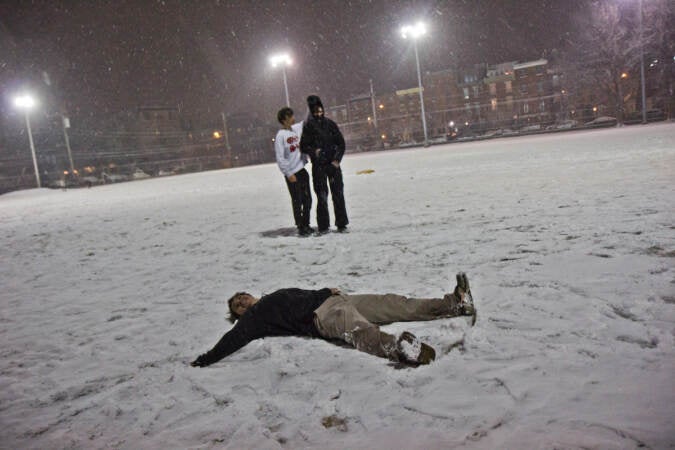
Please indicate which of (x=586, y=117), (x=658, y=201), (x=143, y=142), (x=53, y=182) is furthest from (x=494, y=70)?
(x=658, y=201)

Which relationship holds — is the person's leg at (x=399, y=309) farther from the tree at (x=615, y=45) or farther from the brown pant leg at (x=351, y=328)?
the tree at (x=615, y=45)

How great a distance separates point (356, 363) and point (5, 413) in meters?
2.09

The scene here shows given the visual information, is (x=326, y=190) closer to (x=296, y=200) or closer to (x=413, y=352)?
(x=296, y=200)

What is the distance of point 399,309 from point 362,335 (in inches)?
19.2

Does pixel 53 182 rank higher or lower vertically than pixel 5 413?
higher

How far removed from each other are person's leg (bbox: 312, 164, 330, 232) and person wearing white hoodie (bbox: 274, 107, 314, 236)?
0.60 feet

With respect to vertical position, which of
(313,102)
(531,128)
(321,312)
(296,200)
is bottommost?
(321,312)

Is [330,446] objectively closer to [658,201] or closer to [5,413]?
[5,413]

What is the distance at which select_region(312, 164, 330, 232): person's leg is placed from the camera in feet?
22.0

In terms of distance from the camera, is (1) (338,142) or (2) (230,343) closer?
(2) (230,343)

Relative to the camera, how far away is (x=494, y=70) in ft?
250

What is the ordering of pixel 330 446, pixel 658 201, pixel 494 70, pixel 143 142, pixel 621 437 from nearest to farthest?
pixel 621 437, pixel 330 446, pixel 658 201, pixel 143 142, pixel 494 70

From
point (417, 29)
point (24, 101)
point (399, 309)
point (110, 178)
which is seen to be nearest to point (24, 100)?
point (24, 101)

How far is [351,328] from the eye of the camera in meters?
2.89
